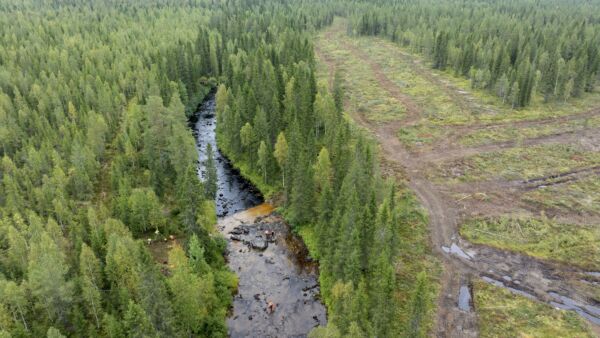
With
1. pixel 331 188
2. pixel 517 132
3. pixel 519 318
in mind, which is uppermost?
pixel 331 188

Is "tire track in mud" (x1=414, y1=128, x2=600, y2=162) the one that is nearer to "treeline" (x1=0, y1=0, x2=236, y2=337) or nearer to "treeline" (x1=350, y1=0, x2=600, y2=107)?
"treeline" (x1=350, y1=0, x2=600, y2=107)

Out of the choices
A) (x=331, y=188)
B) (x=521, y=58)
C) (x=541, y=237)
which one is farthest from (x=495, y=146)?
(x=521, y=58)

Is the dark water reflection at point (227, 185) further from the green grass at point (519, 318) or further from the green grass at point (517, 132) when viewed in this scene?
the green grass at point (517, 132)

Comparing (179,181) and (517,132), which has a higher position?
(179,181)

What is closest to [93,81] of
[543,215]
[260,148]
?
[260,148]

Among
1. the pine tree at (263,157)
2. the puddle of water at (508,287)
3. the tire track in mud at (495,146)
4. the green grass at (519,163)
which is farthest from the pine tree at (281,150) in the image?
the puddle of water at (508,287)

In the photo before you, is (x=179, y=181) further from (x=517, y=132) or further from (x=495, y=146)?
(x=517, y=132)
